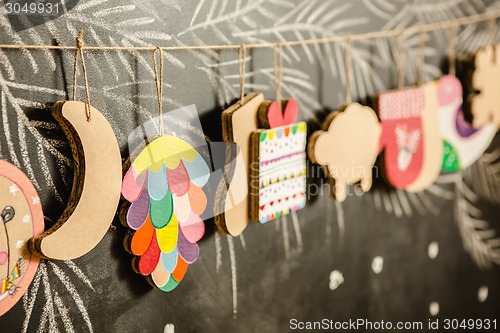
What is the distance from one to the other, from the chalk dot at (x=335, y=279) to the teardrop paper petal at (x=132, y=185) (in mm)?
680

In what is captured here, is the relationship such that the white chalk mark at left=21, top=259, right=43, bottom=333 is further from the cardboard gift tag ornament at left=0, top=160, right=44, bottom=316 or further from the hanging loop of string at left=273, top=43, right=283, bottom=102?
the hanging loop of string at left=273, top=43, right=283, bottom=102

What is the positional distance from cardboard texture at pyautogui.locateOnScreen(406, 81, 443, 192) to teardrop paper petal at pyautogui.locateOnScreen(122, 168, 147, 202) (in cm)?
78

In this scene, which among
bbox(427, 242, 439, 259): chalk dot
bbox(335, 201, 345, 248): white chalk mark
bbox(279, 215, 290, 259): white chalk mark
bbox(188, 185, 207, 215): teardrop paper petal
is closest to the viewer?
bbox(188, 185, 207, 215): teardrop paper petal

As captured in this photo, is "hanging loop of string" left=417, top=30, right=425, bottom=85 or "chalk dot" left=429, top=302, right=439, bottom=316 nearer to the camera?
"hanging loop of string" left=417, top=30, right=425, bottom=85

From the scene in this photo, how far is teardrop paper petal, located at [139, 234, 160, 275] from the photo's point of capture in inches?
38.5

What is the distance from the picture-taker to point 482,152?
1729mm

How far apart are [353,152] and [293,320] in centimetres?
43

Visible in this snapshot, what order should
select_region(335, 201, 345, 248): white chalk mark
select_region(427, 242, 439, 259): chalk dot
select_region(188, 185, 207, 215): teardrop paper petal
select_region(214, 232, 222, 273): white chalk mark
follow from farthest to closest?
select_region(427, 242, 439, 259): chalk dot, select_region(335, 201, 345, 248): white chalk mark, select_region(214, 232, 222, 273): white chalk mark, select_region(188, 185, 207, 215): teardrop paper petal

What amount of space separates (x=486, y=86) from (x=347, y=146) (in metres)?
0.59

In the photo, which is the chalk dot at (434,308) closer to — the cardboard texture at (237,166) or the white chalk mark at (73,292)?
the cardboard texture at (237,166)

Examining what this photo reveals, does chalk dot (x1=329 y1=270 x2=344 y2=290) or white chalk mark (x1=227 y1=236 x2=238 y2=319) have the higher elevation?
white chalk mark (x1=227 y1=236 x2=238 y2=319)

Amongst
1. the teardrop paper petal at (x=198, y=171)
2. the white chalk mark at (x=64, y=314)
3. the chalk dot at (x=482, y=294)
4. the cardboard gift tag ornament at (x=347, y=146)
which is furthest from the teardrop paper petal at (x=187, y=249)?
the chalk dot at (x=482, y=294)

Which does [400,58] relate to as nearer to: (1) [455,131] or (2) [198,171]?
(1) [455,131]

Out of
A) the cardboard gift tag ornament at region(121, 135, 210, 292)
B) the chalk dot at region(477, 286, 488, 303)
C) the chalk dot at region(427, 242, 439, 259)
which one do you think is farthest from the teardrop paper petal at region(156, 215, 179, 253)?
the chalk dot at region(477, 286, 488, 303)
